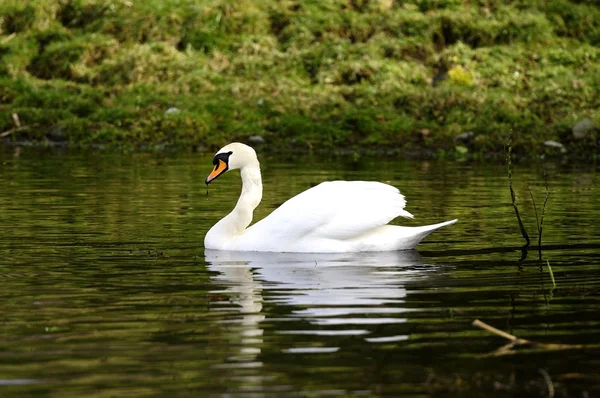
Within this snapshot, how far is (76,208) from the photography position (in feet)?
51.2

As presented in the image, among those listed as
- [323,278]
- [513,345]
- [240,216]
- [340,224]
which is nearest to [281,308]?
[323,278]

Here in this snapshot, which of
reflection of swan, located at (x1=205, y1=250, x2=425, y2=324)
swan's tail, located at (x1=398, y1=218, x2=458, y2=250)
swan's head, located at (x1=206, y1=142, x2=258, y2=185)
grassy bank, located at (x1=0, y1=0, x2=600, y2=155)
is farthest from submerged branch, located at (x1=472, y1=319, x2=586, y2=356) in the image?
grassy bank, located at (x1=0, y1=0, x2=600, y2=155)

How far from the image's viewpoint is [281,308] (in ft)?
28.9

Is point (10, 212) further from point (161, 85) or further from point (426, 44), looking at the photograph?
point (426, 44)

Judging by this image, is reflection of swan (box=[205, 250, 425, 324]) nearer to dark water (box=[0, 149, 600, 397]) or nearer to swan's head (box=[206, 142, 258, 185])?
dark water (box=[0, 149, 600, 397])

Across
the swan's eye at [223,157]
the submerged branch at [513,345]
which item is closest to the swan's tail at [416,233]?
the swan's eye at [223,157]

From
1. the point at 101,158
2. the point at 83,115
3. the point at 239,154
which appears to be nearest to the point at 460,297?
the point at 239,154

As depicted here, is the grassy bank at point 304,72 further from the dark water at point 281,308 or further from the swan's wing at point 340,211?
the swan's wing at point 340,211

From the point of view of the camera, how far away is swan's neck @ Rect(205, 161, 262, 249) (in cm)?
1230

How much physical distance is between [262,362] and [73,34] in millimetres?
25166

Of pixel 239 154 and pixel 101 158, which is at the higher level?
pixel 239 154

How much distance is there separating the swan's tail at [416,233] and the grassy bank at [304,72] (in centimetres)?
1362

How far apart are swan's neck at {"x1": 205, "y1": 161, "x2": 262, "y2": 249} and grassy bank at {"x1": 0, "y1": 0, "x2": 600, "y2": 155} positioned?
12882 mm

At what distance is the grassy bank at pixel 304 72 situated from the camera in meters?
26.2
